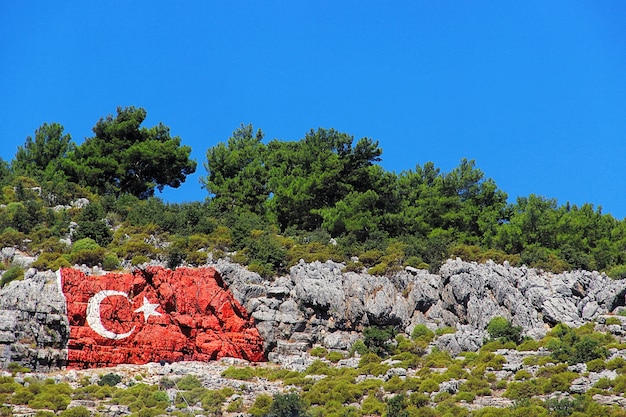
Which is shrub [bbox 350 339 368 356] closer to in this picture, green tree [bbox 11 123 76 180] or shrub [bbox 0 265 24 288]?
shrub [bbox 0 265 24 288]

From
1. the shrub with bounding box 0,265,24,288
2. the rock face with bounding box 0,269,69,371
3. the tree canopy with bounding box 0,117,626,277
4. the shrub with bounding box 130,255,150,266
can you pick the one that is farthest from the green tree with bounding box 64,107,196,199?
the rock face with bounding box 0,269,69,371

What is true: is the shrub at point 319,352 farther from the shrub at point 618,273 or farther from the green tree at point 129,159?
the green tree at point 129,159

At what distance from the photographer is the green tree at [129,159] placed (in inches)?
2894

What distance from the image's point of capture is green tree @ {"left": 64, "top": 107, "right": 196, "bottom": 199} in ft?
241

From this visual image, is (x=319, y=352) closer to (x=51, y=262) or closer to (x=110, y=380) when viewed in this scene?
(x=110, y=380)

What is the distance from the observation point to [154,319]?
165 ft

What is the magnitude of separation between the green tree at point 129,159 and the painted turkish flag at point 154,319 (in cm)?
2155

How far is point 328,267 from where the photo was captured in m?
56.4

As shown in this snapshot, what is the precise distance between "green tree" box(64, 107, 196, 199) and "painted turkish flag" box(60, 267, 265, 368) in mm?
21547

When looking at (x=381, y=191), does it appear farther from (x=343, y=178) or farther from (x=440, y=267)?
(x=440, y=267)

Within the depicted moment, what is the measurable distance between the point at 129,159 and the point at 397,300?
2806 centimetres

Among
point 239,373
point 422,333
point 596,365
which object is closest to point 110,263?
point 239,373

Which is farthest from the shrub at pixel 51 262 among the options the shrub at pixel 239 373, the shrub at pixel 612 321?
the shrub at pixel 612 321

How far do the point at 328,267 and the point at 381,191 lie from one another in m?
16.2
